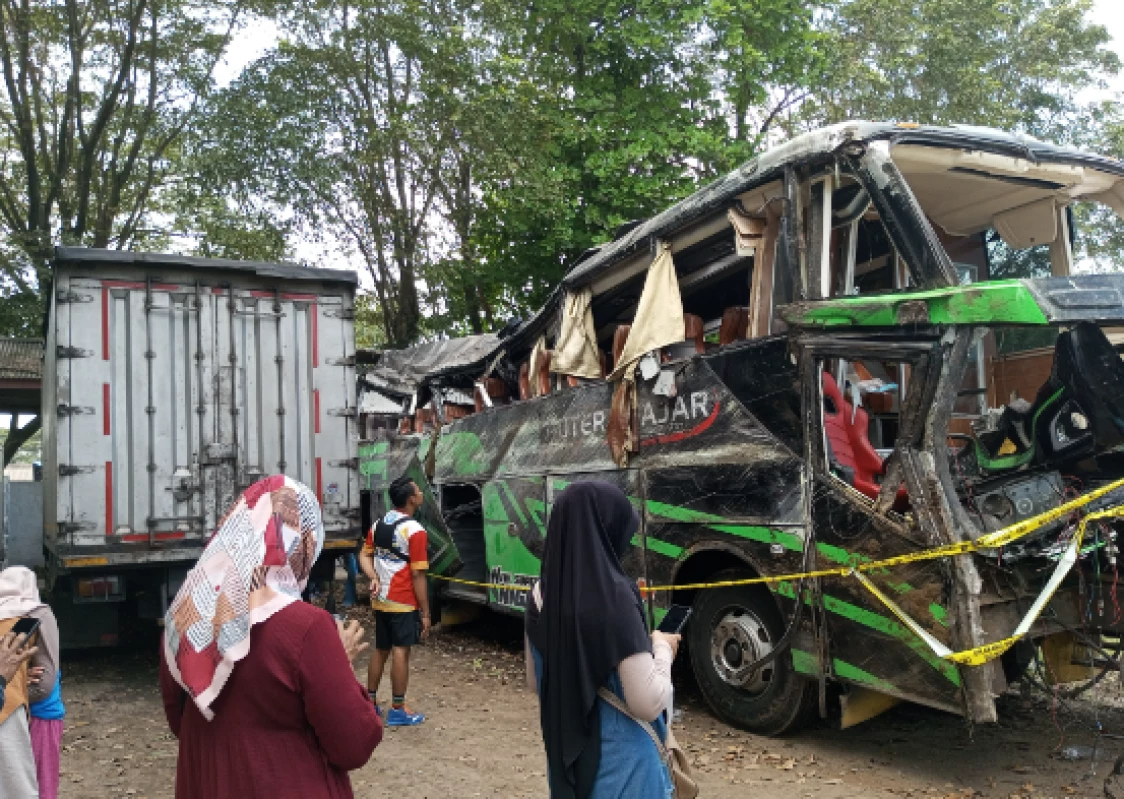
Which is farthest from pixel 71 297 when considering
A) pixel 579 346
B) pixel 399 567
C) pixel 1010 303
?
pixel 1010 303

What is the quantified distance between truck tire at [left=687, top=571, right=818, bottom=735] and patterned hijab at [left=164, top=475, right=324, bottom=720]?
3839 millimetres

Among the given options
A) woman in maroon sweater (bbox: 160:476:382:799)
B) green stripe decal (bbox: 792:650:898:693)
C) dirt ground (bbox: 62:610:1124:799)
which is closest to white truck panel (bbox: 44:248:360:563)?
dirt ground (bbox: 62:610:1124:799)

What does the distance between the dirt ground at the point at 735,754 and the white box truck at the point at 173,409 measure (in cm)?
127

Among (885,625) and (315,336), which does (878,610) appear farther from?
(315,336)

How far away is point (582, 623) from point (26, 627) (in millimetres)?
2398

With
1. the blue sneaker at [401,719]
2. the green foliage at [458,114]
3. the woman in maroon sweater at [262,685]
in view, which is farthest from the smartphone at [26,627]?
the green foliage at [458,114]

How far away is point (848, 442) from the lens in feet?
18.3

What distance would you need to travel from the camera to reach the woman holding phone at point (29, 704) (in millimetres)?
3508

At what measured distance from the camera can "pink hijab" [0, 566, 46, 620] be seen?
3658mm

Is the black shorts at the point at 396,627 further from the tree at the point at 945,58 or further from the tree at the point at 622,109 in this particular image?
the tree at the point at 945,58

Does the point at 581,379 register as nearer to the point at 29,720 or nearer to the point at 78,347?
the point at 78,347

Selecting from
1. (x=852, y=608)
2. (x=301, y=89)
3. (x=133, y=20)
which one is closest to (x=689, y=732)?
(x=852, y=608)

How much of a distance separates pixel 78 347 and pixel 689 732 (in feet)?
17.7

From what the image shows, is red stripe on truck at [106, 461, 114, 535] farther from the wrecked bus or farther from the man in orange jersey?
the wrecked bus
